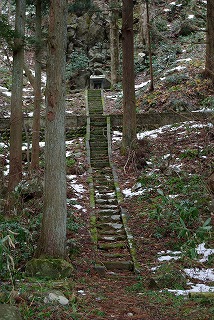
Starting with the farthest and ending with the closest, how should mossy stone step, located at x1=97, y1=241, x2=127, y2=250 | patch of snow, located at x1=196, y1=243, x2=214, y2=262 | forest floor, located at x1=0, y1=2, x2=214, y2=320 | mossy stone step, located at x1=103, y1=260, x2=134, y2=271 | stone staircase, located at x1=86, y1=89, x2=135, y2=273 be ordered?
mossy stone step, located at x1=97, y1=241, x2=127, y2=250
stone staircase, located at x1=86, y1=89, x2=135, y2=273
mossy stone step, located at x1=103, y1=260, x2=134, y2=271
patch of snow, located at x1=196, y1=243, x2=214, y2=262
forest floor, located at x1=0, y1=2, x2=214, y2=320

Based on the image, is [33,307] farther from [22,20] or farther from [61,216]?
[22,20]

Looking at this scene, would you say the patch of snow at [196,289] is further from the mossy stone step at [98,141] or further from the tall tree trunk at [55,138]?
the mossy stone step at [98,141]

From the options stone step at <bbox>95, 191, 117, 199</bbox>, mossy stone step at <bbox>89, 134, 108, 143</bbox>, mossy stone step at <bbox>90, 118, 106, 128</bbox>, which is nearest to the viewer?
stone step at <bbox>95, 191, 117, 199</bbox>

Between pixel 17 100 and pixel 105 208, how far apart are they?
354 cm

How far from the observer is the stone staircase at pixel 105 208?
807cm

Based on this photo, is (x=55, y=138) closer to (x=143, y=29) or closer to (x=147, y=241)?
(x=147, y=241)

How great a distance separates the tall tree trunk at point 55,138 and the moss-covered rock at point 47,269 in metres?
0.19

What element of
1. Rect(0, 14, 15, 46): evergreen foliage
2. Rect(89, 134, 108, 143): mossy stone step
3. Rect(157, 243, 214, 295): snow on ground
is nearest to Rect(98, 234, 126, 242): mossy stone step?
Rect(157, 243, 214, 295): snow on ground

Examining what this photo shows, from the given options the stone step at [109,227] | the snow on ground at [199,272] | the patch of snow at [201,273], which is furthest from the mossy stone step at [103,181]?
the patch of snow at [201,273]

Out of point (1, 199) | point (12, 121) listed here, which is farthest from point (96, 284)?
point (12, 121)

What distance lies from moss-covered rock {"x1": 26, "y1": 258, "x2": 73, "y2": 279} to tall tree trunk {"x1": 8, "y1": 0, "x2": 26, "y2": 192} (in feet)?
12.5

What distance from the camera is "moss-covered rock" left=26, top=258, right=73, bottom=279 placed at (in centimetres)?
638

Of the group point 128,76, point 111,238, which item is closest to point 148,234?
point 111,238

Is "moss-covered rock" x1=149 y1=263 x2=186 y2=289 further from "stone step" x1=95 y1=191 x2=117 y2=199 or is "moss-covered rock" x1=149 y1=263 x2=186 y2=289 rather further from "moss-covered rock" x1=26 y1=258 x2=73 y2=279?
"stone step" x1=95 y1=191 x2=117 y2=199
